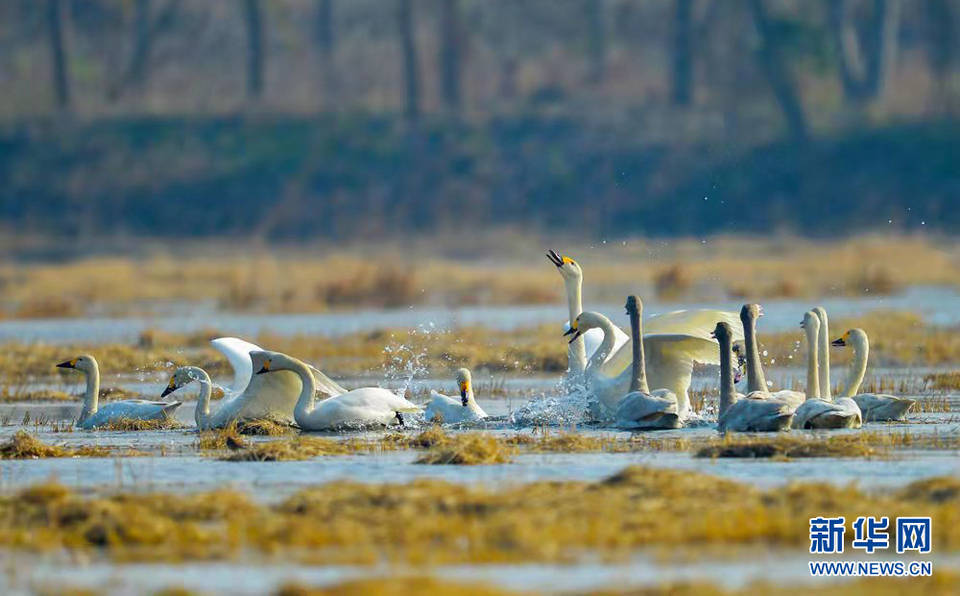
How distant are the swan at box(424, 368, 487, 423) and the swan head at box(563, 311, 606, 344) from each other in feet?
3.33

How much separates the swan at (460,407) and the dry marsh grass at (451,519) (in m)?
3.93

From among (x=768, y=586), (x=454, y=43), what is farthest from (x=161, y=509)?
(x=454, y=43)

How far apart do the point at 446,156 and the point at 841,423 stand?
1462 inches

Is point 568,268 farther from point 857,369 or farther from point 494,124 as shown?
point 494,124

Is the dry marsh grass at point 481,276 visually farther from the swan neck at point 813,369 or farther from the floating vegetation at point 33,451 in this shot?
the floating vegetation at point 33,451

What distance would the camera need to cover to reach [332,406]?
13.7m

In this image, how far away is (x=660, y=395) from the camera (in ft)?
44.5

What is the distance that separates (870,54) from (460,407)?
131 ft

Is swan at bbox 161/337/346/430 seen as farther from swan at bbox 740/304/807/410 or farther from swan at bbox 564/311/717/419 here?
swan at bbox 740/304/807/410

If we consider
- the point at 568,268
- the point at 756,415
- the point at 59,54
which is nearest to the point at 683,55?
the point at 59,54

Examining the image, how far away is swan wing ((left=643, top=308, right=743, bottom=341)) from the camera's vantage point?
14.8 meters

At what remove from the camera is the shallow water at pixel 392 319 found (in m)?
24.8

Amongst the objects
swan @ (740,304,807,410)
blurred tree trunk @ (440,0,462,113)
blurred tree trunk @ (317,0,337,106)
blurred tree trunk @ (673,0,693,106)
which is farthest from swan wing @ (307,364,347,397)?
blurred tree trunk @ (317,0,337,106)

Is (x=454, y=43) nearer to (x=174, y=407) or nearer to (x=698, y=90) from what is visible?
(x=698, y=90)
